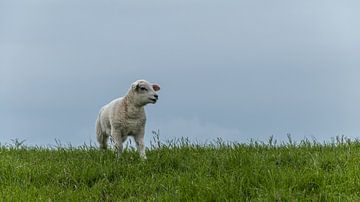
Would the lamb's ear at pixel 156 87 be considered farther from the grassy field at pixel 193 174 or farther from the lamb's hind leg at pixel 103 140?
the lamb's hind leg at pixel 103 140

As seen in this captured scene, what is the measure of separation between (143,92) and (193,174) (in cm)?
304

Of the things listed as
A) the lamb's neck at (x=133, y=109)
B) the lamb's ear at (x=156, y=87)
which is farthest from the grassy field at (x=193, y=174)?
the lamb's ear at (x=156, y=87)

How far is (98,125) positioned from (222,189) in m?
6.17

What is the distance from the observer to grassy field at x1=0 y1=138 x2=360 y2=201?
9242 millimetres

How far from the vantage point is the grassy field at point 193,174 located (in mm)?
9242

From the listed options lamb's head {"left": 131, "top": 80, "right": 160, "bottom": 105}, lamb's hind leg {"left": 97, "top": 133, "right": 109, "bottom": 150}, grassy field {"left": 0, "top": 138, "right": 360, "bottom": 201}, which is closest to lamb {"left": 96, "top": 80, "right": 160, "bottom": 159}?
lamb's head {"left": 131, "top": 80, "right": 160, "bottom": 105}

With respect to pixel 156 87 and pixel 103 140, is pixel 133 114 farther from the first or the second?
pixel 103 140

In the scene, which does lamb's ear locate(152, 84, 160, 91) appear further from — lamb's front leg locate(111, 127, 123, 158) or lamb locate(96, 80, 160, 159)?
lamb's front leg locate(111, 127, 123, 158)

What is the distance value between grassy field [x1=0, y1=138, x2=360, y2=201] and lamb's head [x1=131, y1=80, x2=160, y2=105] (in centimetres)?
103

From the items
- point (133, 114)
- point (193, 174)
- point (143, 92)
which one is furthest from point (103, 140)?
point (193, 174)

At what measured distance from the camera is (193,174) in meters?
10.4

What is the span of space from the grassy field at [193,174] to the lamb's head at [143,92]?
3.39ft


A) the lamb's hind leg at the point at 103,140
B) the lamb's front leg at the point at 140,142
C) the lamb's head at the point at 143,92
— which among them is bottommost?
the lamb's front leg at the point at 140,142

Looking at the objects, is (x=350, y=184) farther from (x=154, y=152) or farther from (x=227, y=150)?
Result: (x=154, y=152)
